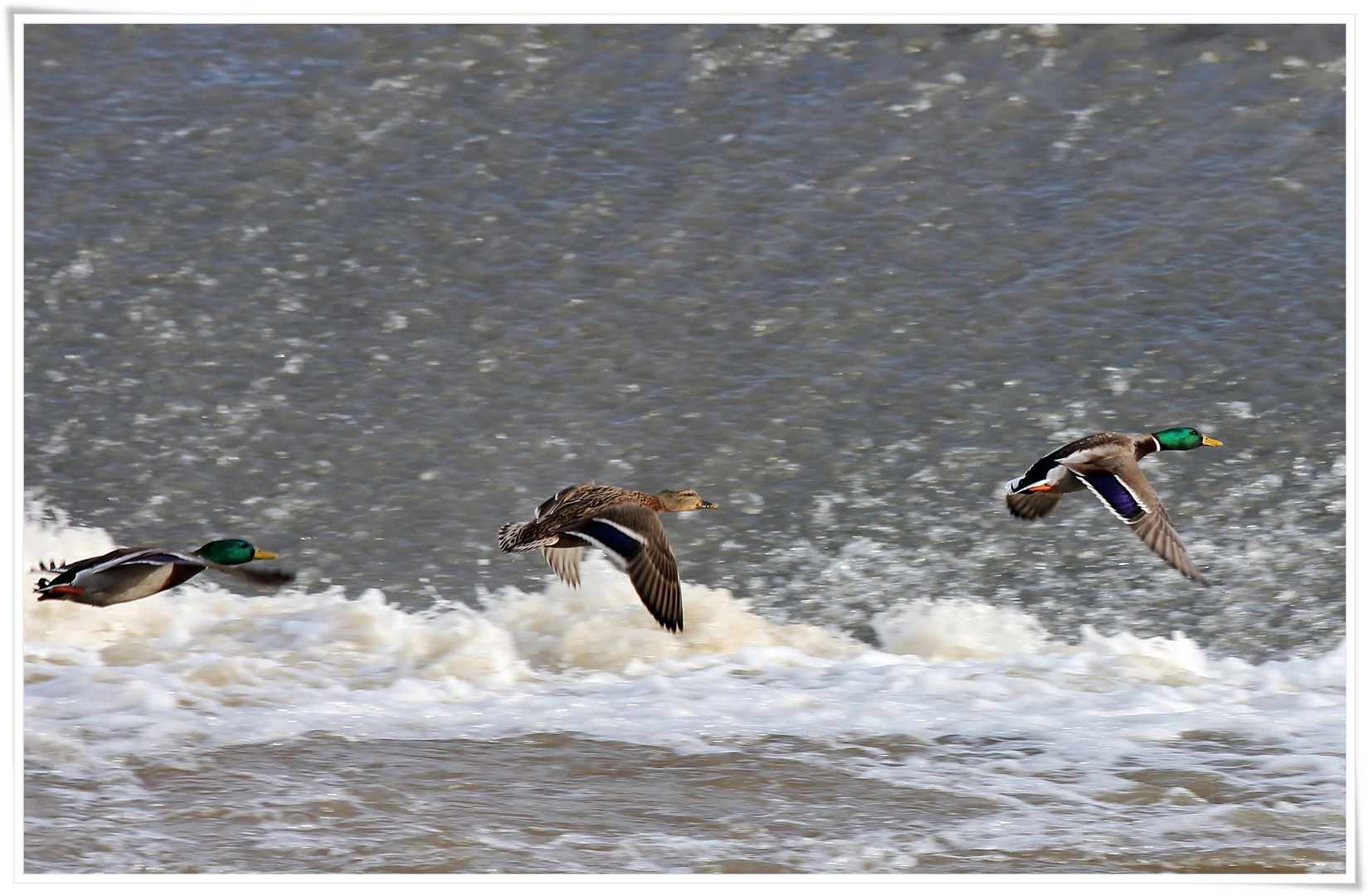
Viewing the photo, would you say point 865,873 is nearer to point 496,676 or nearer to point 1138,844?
point 1138,844

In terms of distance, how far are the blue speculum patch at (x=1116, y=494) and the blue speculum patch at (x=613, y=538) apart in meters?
1.99

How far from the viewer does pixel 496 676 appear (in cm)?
779

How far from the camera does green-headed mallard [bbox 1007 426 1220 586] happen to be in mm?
6477

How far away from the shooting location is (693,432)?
9.15 meters

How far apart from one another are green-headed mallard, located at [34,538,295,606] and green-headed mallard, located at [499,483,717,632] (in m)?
1.12

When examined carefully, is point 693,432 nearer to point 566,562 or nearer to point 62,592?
point 566,562

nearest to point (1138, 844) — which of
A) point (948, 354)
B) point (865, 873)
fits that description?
point (865, 873)

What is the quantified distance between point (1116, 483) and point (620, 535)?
2113 millimetres

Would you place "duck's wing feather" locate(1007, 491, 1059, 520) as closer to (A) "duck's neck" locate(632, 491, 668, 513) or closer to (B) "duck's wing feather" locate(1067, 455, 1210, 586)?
(B) "duck's wing feather" locate(1067, 455, 1210, 586)

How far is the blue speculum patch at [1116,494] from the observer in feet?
21.7

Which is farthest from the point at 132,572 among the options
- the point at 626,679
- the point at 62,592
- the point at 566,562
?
the point at 626,679

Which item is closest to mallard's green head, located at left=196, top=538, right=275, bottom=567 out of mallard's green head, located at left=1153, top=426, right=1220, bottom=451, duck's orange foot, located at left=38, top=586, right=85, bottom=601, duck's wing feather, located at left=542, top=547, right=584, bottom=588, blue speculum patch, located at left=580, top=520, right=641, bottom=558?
duck's orange foot, located at left=38, top=586, right=85, bottom=601

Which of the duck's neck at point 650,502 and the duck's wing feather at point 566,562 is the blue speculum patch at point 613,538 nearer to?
the duck's neck at point 650,502

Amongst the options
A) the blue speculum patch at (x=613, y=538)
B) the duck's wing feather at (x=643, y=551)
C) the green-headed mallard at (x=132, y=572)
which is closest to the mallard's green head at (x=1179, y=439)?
the duck's wing feather at (x=643, y=551)
